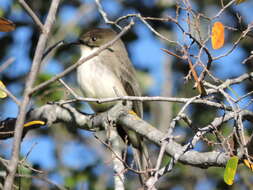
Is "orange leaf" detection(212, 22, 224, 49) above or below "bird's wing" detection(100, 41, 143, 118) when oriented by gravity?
below

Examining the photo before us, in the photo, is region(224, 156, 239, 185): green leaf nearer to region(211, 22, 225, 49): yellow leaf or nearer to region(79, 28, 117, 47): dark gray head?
region(211, 22, 225, 49): yellow leaf

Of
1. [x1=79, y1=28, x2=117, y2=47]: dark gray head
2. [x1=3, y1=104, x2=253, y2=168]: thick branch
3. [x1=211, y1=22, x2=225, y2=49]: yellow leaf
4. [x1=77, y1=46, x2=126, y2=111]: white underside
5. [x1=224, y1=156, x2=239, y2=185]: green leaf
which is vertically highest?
[x1=79, y1=28, x2=117, y2=47]: dark gray head

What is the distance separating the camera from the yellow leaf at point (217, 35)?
343cm

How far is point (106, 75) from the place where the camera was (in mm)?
6281

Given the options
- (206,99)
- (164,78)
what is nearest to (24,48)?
(164,78)

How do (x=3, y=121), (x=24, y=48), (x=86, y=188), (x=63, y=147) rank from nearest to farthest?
1. (x=3, y=121)
2. (x=86, y=188)
3. (x=24, y=48)
4. (x=63, y=147)

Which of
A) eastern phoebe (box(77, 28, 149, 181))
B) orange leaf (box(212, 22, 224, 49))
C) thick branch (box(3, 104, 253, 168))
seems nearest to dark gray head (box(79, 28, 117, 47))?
eastern phoebe (box(77, 28, 149, 181))

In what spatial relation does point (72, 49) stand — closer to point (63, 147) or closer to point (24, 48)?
point (24, 48)

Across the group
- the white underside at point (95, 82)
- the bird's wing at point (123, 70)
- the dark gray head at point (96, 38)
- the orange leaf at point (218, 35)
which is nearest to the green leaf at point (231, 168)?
the orange leaf at point (218, 35)

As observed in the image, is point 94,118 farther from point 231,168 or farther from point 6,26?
point 231,168

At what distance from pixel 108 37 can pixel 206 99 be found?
11.4ft

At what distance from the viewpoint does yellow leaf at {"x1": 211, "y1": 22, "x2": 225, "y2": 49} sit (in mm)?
3430

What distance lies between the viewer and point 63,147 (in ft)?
25.6

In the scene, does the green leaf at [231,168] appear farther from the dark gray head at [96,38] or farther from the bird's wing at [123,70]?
the dark gray head at [96,38]
